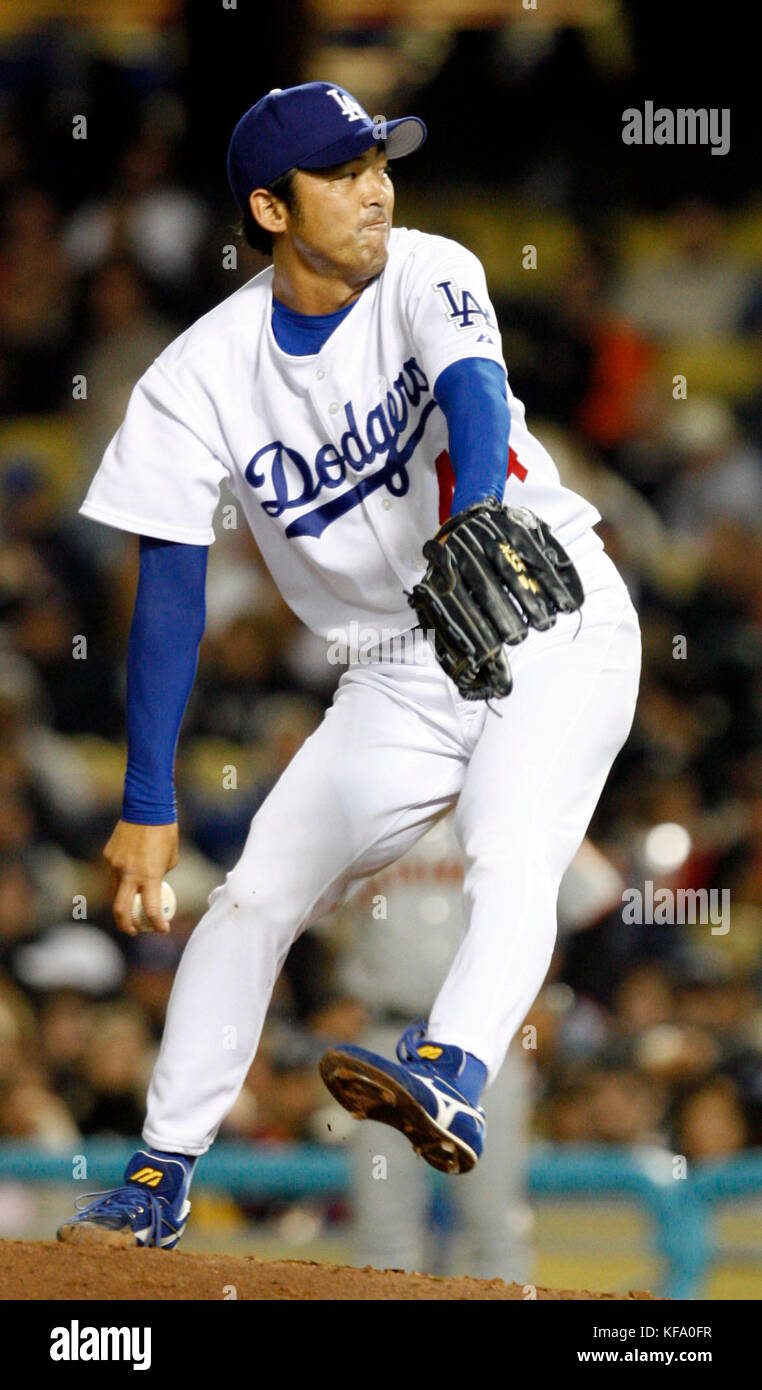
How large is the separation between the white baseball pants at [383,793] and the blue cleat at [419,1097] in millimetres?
359

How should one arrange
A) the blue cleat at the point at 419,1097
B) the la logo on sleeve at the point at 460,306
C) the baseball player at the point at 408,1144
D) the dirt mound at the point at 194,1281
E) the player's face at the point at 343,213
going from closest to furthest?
the blue cleat at the point at 419,1097 < the dirt mound at the point at 194,1281 < the la logo on sleeve at the point at 460,306 < the player's face at the point at 343,213 < the baseball player at the point at 408,1144

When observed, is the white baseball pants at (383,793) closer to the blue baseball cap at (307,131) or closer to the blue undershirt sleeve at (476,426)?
the blue undershirt sleeve at (476,426)

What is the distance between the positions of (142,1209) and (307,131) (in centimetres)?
158

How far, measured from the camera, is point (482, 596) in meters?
2.13

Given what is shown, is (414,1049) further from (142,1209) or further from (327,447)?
(327,447)

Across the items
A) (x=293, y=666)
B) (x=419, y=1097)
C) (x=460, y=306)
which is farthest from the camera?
(x=293, y=666)

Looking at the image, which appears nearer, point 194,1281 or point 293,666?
point 194,1281

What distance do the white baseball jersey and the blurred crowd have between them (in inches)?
88.7

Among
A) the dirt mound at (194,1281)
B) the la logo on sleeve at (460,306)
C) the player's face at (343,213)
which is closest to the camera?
the dirt mound at (194,1281)

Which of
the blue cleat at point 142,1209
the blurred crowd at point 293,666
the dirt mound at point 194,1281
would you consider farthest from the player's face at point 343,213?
the blurred crowd at point 293,666

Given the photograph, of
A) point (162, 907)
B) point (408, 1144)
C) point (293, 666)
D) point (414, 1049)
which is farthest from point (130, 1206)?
point (293, 666)

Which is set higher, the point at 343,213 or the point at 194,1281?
the point at 343,213

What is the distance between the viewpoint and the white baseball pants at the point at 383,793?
2.32 metres

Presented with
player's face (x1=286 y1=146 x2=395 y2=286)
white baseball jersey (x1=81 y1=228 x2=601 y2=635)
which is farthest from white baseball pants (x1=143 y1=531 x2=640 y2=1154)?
player's face (x1=286 y1=146 x2=395 y2=286)
